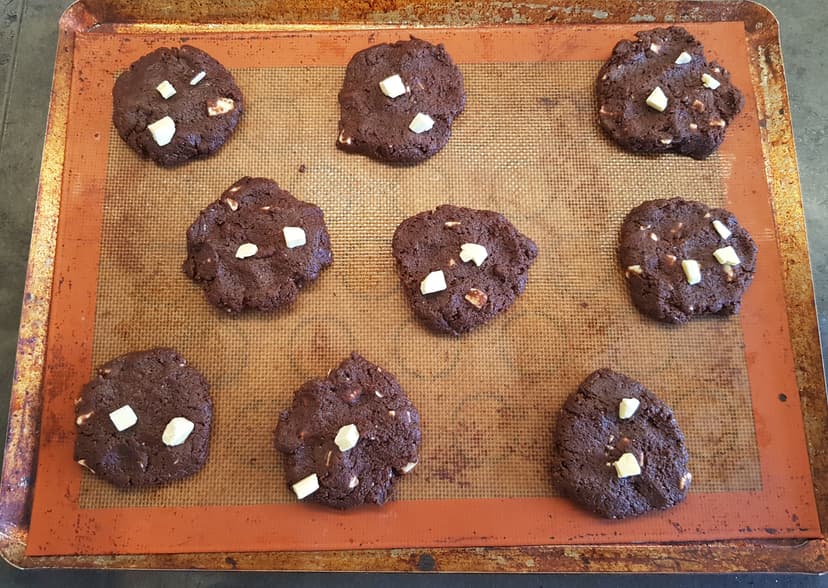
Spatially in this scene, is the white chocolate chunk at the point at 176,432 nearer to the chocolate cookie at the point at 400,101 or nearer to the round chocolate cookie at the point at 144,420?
the round chocolate cookie at the point at 144,420

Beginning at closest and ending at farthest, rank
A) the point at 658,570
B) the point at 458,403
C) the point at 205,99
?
the point at 658,570
the point at 458,403
the point at 205,99

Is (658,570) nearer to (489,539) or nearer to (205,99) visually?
(489,539)

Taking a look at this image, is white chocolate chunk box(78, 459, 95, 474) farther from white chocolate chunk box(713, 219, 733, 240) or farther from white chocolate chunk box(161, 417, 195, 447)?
white chocolate chunk box(713, 219, 733, 240)

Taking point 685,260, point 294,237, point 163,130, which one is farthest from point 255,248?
point 685,260

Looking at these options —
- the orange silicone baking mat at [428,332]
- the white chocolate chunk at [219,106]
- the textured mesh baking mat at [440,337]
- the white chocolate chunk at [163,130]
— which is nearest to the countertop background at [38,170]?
the orange silicone baking mat at [428,332]

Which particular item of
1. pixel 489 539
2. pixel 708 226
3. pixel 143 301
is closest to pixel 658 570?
pixel 489 539

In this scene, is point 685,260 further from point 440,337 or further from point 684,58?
point 440,337

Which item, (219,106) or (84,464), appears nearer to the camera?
(84,464)
